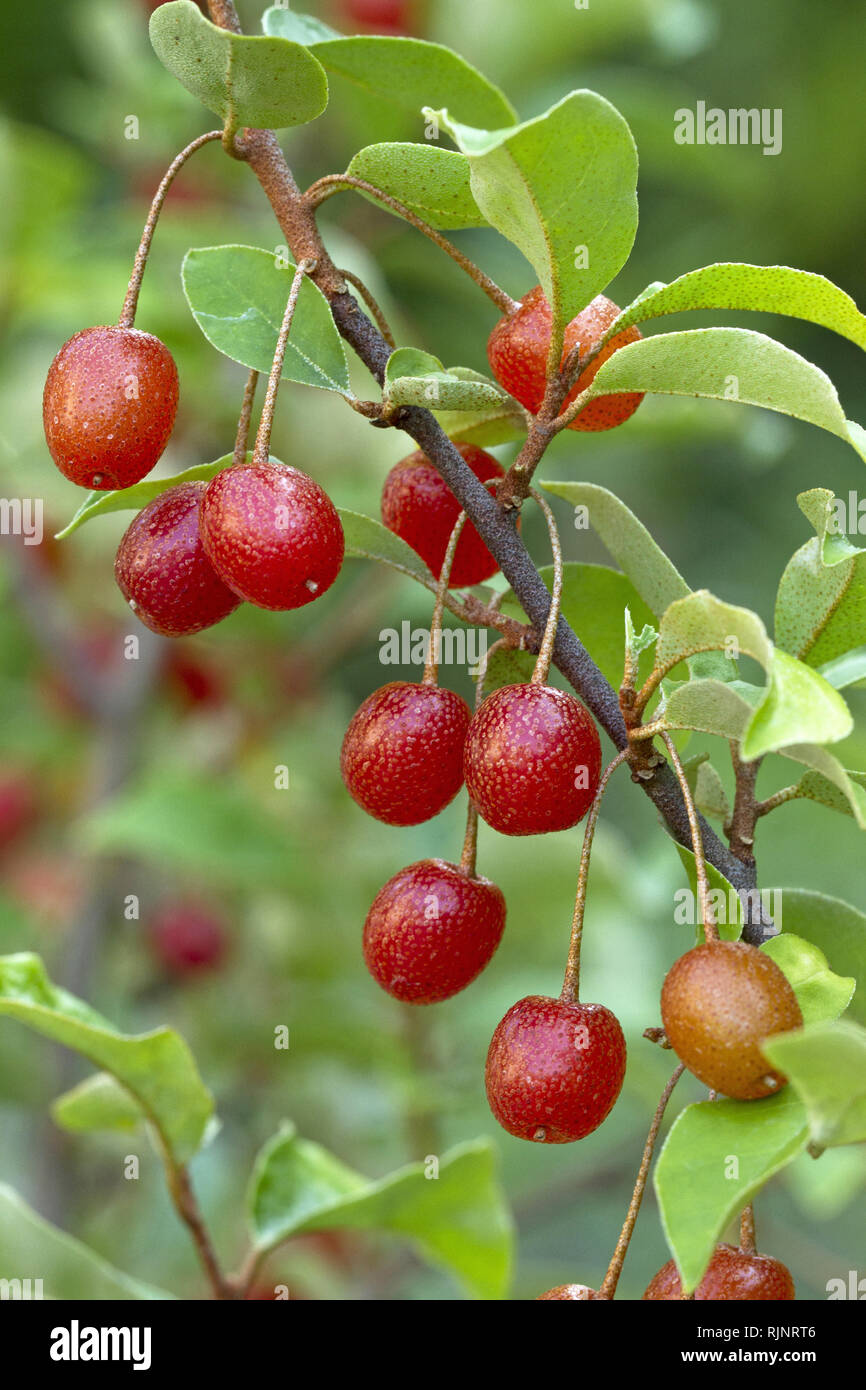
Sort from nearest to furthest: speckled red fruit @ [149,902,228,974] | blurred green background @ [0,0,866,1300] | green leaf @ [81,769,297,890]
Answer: green leaf @ [81,769,297,890] → blurred green background @ [0,0,866,1300] → speckled red fruit @ [149,902,228,974]

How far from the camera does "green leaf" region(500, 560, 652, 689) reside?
34.6 inches

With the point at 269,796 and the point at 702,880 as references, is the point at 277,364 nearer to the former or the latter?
the point at 702,880

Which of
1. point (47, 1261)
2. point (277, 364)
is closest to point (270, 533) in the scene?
point (277, 364)

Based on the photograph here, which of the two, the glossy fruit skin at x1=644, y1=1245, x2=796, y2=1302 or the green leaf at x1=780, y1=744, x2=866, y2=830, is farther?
the glossy fruit skin at x1=644, y1=1245, x2=796, y2=1302

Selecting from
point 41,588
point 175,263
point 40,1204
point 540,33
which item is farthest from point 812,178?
point 40,1204

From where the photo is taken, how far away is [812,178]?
156 inches

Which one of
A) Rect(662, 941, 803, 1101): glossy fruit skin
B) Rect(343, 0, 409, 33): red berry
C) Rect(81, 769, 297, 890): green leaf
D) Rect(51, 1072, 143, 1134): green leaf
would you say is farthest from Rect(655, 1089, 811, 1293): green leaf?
Rect(343, 0, 409, 33): red berry

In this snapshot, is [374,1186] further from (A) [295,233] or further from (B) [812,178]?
(B) [812,178]

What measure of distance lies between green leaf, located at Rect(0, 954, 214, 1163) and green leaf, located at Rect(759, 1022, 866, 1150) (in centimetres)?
53

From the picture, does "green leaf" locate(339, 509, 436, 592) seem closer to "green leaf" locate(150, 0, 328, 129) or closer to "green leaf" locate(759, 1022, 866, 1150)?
"green leaf" locate(150, 0, 328, 129)

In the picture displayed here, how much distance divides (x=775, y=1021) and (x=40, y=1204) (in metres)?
1.51

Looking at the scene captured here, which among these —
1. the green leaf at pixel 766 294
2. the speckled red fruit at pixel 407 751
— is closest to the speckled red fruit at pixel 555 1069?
the speckled red fruit at pixel 407 751

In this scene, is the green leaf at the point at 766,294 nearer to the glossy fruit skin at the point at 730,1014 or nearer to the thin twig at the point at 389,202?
the thin twig at the point at 389,202

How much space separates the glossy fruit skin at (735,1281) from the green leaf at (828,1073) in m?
0.14
